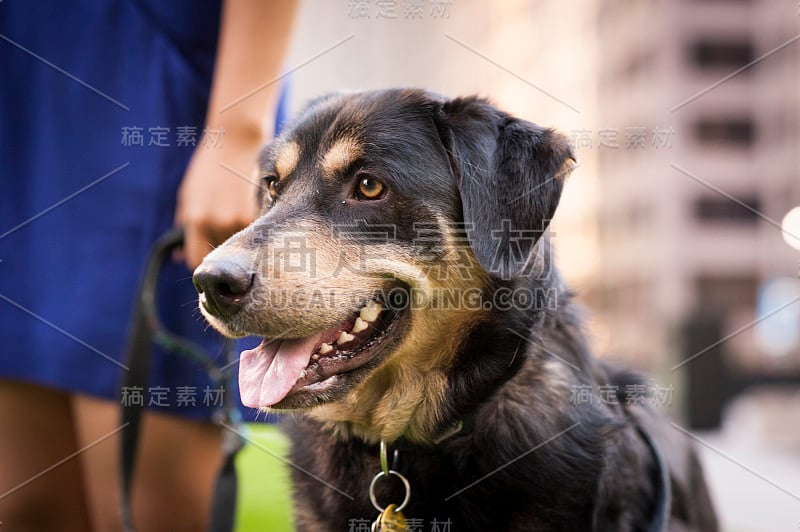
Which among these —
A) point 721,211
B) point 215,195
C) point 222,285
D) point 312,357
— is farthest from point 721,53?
point 222,285

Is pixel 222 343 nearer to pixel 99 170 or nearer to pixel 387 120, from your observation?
pixel 99 170

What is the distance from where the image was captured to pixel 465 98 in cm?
282

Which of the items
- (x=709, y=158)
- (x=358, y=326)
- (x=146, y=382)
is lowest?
(x=146, y=382)

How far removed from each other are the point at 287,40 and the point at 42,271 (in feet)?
4.16

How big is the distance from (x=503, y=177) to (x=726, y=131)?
5145 centimetres

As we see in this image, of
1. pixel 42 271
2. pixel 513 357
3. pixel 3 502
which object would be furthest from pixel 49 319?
pixel 513 357

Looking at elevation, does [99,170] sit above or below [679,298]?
above

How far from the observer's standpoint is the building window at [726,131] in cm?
4934

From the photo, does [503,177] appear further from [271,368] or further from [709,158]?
[709,158]

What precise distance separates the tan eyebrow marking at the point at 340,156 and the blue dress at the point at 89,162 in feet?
1.82

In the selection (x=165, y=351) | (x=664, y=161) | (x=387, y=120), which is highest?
(x=664, y=161)

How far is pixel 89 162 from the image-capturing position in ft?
10.3

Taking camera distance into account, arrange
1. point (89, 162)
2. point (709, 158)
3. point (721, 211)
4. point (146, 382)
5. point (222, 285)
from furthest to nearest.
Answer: point (709, 158) → point (721, 211) → point (89, 162) → point (146, 382) → point (222, 285)

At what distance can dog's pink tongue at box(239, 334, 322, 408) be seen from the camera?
2.40 m
